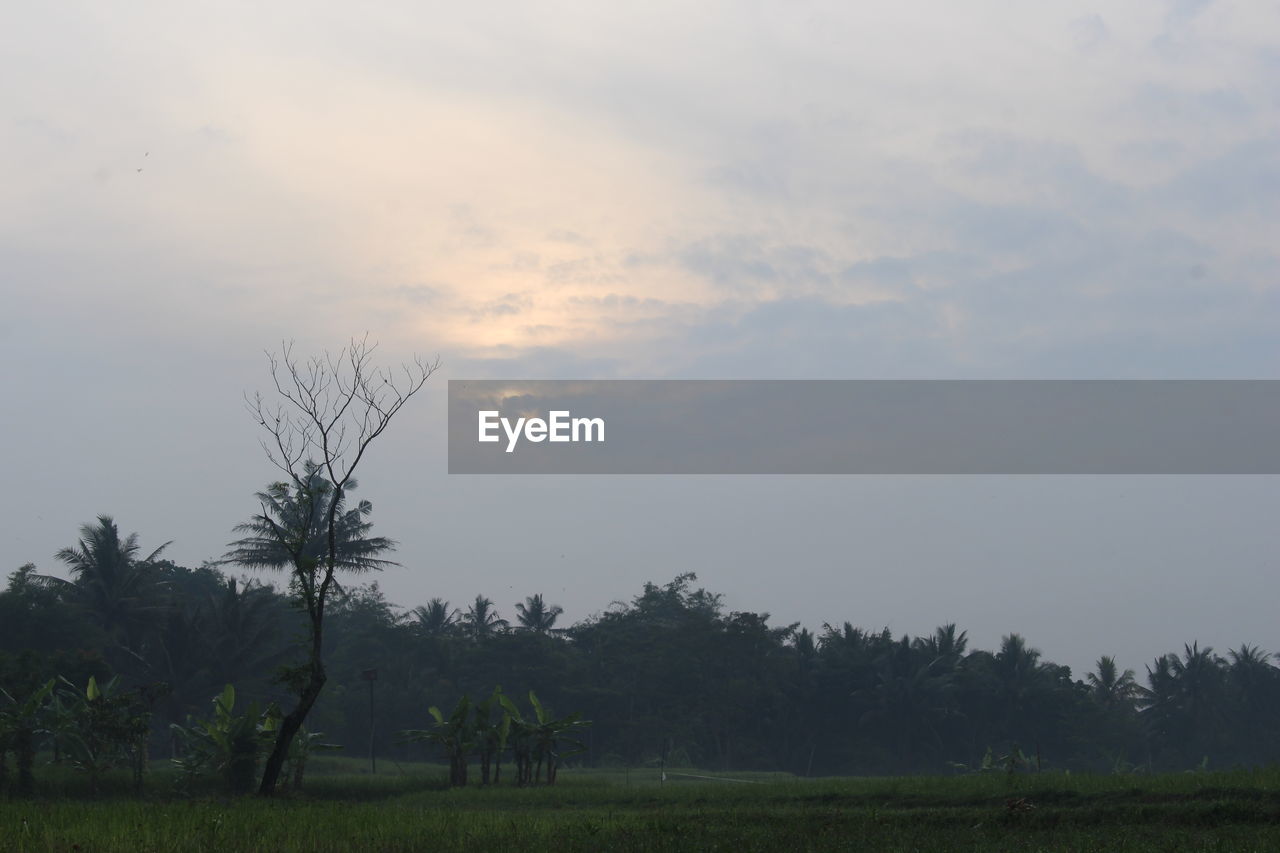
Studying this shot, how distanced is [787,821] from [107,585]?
41.9m

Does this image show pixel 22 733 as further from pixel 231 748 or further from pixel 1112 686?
pixel 1112 686

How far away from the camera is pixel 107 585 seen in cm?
5072

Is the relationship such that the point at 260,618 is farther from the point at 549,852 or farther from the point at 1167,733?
the point at 1167,733

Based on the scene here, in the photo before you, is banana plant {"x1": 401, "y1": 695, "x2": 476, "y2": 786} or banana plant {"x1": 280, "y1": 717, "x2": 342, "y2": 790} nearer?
banana plant {"x1": 280, "y1": 717, "x2": 342, "y2": 790}

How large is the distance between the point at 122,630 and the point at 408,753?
696 inches

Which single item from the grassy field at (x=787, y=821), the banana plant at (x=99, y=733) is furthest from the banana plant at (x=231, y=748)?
the grassy field at (x=787, y=821)

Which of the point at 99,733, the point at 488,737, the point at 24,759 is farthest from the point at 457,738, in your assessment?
the point at 24,759

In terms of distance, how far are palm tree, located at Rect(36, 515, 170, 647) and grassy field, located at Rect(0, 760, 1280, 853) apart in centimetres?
3082

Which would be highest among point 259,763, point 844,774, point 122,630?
point 122,630

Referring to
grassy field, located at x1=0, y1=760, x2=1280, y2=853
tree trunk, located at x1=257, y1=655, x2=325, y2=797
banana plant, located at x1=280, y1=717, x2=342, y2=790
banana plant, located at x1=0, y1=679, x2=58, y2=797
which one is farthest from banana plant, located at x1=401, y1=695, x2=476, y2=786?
banana plant, located at x1=0, y1=679, x2=58, y2=797

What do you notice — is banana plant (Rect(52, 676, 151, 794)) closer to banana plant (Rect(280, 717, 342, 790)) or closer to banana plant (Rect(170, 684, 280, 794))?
banana plant (Rect(170, 684, 280, 794))

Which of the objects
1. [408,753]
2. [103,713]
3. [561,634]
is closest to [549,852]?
[103,713]

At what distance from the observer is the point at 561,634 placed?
76.9m

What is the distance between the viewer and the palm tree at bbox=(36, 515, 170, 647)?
5031cm
